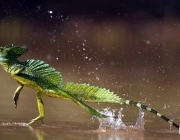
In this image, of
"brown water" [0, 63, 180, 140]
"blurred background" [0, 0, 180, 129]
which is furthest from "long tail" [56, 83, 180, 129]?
"blurred background" [0, 0, 180, 129]

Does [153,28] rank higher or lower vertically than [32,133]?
higher

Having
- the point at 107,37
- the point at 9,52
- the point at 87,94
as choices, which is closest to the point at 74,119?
the point at 87,94

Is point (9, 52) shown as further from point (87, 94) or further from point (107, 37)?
point (107, 37)

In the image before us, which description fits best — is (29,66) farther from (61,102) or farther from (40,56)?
(40,56)

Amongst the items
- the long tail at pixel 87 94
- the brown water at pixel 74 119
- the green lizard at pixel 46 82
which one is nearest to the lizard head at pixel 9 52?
the green lizard at pixel 46 82

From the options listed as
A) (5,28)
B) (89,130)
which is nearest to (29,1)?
(5,28)

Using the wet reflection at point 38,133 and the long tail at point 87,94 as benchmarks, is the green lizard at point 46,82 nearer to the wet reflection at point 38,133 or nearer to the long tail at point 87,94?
the long tail at point 87,94

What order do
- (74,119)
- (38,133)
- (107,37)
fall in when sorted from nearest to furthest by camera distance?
(38,133)
(74,119)
(107,37)

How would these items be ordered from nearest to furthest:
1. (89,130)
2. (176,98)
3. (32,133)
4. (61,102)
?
(32,133), (89,130), (61,102), (176,98)
